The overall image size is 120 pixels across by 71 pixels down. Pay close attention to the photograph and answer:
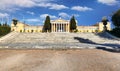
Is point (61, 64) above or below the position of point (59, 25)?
below

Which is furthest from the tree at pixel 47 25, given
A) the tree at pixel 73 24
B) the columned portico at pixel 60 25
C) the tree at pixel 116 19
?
the tree at pixel 116 19

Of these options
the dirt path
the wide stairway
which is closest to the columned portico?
the wide stairway

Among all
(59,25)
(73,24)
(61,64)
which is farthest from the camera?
(59,25)

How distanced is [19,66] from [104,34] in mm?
33849

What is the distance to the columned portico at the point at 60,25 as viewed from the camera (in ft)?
231

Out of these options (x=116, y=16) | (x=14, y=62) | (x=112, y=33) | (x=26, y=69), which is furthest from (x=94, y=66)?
(x=116, y=16)

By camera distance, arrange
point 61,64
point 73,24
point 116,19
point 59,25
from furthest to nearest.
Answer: point 59,25 < point 73,24 < point 116,19 < point 61,64

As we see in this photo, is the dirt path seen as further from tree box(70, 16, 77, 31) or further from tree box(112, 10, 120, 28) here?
tree box(70, 16, 77, 31)

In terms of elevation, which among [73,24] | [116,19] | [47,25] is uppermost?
[116,19]

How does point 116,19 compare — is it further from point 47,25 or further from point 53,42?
point 47,25

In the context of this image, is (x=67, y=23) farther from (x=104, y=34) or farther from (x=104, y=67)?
(x=104, y=67)

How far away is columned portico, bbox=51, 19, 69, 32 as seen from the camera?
231 feet

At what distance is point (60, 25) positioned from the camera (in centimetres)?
7250

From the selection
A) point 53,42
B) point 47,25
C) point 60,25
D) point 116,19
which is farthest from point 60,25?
point 53,42
